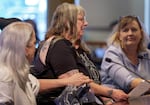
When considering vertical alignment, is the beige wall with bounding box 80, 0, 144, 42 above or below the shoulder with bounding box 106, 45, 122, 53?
below

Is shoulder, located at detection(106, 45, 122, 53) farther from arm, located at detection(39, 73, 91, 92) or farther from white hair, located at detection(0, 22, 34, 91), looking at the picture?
white hair, located at detection(0, 22, 34, 91)

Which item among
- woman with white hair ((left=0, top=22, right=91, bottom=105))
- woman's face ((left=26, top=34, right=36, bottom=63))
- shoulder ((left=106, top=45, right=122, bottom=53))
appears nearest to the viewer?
woman with white hair ((left=0, top=22, right=91, bottom=105))

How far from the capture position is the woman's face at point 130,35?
311cm

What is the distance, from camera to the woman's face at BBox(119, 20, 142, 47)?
3107mm

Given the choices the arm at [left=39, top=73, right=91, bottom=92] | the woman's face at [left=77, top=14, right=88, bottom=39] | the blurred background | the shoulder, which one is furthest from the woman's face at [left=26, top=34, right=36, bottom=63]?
the blurred background

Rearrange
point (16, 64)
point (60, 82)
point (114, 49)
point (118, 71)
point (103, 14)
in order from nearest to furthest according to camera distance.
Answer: point (16, 64) → point (60, 82) → point (118, 71) → point (114, 49) → point (103, 14)

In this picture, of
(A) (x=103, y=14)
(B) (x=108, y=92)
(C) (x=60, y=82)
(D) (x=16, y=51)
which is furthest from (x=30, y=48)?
(A) (x=103, y=14)

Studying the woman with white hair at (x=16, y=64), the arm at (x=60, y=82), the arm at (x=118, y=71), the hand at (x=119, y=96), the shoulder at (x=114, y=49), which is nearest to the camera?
the woman with white hair at (x=16, y=64)

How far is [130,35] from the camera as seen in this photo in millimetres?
3107

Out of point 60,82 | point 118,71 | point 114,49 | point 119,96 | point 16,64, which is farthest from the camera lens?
point 114,49

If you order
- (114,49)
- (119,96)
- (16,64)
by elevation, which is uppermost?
(16,64)

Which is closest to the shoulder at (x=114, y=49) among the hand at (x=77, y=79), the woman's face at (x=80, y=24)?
the woman's face at (x=80, y=24)

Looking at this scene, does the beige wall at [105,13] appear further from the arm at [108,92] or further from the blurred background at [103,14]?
the arm at [108,92]

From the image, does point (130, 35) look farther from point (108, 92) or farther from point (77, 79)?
point (77, 79)
